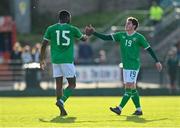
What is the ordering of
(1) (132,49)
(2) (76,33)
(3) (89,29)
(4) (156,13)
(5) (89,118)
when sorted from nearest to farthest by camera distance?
1. (5) (89,118)
2. (2) (76,33)
3. (3) (89,29)
4. (1) (132,49)
5. (4) (156,13)

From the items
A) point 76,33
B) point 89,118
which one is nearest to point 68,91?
point 89,118

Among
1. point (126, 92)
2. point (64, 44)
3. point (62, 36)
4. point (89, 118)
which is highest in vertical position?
point (62, 36)

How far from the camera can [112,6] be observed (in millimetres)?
55469

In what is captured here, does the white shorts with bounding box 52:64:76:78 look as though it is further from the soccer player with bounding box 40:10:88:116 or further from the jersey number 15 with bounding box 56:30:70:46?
the jersey number 15 with bounding box 56:30:70:46

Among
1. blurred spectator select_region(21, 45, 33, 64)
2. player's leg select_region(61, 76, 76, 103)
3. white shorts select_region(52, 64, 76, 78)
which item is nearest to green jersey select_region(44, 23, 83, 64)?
white shorts select_region(52, 64, 76, 78)

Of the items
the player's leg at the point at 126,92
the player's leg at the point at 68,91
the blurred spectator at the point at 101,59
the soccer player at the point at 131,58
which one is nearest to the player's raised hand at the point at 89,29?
the soccer player at the point at 131,58

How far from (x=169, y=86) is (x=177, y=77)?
48 centimetres

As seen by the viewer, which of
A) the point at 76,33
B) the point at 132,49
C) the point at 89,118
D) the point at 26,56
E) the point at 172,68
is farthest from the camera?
the point at 26,56

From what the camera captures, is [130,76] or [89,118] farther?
[130,76]

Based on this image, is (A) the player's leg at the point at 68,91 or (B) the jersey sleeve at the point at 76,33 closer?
(A) the player's leg at the point at 68,91

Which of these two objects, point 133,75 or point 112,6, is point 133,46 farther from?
point 112,6

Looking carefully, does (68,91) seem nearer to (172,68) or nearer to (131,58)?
(131,58)

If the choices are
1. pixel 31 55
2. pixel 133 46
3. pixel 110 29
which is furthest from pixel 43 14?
pixel 133 46

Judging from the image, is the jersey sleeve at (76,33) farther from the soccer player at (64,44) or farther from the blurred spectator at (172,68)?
the blurred spectator at (172,68)
